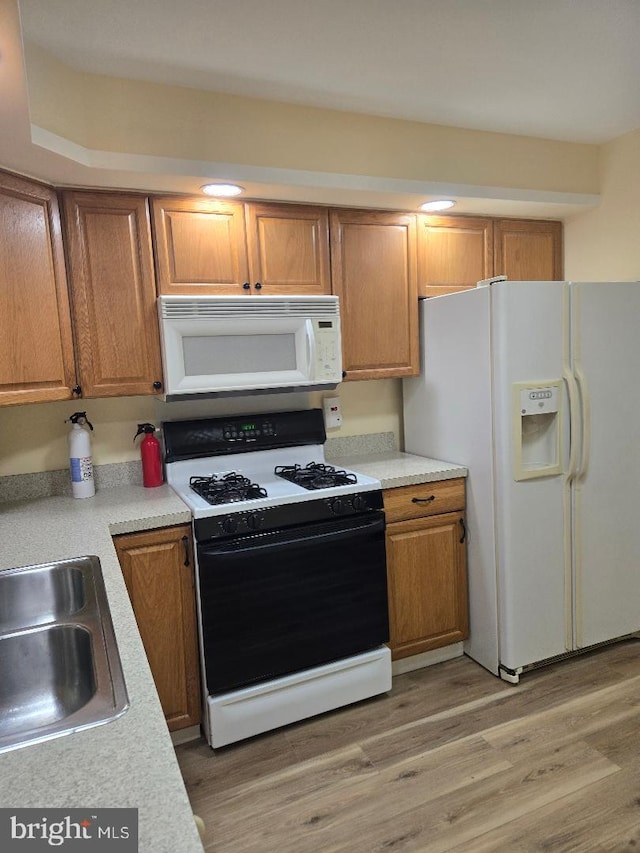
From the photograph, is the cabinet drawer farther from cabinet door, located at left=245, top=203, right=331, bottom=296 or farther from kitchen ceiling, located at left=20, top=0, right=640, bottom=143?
kitchen ceiling, located at left=20, top=0, right=640, bottom=143

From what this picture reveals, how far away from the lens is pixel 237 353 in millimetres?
2318

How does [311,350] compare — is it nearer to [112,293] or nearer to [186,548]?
[112,293]

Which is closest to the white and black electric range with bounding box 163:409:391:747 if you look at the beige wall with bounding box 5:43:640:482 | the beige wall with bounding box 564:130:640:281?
the beige wall with bounding box 5:43:640:482

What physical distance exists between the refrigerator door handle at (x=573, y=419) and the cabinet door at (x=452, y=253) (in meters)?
0.77

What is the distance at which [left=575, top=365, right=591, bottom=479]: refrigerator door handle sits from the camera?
238cm

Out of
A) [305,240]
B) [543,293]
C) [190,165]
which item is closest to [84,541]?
[190,165]

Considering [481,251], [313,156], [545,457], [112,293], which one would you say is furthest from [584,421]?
[112,293]

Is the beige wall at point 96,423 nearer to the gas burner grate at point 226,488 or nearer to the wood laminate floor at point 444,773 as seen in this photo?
the gas burner grate at point 226,488

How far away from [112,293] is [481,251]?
182 cm

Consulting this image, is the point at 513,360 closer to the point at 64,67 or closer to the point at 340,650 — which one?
the point at 340,650

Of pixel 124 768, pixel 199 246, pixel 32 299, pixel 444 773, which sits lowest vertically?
pixel 444 773

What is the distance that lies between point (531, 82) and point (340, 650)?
2.37 metres

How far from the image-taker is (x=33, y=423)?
7.65 feet

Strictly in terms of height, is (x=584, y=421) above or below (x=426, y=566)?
above
